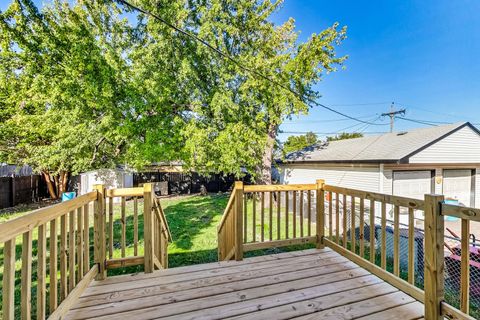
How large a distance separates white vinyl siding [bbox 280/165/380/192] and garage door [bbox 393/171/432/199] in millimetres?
692

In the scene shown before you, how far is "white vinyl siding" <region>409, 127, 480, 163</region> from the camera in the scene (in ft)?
26.4

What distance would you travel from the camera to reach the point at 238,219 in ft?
9.50

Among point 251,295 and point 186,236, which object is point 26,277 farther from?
point 186,236

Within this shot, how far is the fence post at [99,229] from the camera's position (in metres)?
2.39

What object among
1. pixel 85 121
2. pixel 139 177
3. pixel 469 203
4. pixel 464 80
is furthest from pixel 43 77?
pixel 464 80

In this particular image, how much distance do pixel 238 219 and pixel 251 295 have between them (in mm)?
907

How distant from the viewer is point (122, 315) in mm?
1875

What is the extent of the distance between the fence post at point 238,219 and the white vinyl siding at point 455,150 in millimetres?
7410

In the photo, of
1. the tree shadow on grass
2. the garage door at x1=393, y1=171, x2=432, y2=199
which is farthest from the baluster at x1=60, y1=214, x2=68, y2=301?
the garage door at x1=393, y1=171, x2=432, y2=199

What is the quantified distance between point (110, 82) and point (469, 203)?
551 inches

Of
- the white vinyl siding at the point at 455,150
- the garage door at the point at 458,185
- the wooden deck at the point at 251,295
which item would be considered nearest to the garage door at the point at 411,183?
the white vinyl siding at the point at 455,150

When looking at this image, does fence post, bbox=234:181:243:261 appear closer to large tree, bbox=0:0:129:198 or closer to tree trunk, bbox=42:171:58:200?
large tree, bbox=0:0:129:198

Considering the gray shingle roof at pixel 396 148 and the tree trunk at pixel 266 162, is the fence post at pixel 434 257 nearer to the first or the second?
the gray shingle roof at pixel 396 148

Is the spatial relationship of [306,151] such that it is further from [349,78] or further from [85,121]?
[85,121]
